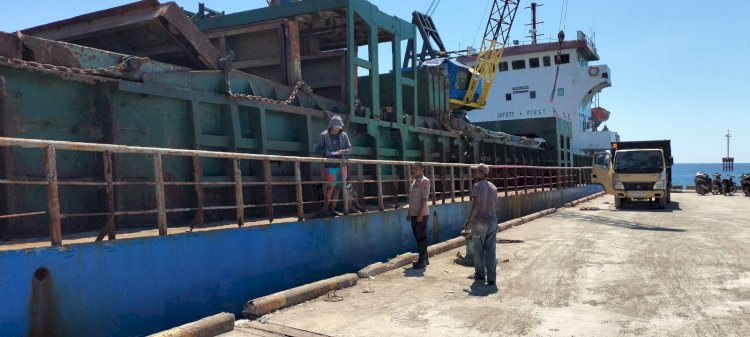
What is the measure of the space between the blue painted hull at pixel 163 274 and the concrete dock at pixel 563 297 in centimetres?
75

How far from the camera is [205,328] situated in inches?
182

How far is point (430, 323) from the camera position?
198 inches

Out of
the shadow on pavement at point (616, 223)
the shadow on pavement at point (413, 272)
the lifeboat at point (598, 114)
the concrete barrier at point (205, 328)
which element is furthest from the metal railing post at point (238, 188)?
the lifeboat at point (598, 114)

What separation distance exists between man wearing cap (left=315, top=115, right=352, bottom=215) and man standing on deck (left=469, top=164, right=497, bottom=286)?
2083 mm

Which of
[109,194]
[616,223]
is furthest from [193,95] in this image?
[616,223]

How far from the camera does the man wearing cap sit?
25.2ft

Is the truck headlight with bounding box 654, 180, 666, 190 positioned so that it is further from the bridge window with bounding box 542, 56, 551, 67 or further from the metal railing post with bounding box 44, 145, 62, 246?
the metal railing post with bounding box 44, 145, 62, 246

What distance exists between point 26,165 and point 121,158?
1020 mm

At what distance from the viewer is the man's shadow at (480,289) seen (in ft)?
20.4

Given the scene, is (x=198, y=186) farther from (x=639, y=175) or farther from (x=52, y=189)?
(x=639, y=175)

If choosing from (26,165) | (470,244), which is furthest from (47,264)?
(470,244)

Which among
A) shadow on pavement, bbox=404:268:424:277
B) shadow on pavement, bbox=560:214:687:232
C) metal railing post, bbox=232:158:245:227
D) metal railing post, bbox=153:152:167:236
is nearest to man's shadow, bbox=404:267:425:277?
shadow on pavement, bbox=404:268:424:277

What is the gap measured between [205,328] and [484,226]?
11.8 ft

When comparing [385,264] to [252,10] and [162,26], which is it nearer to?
[162,26]
